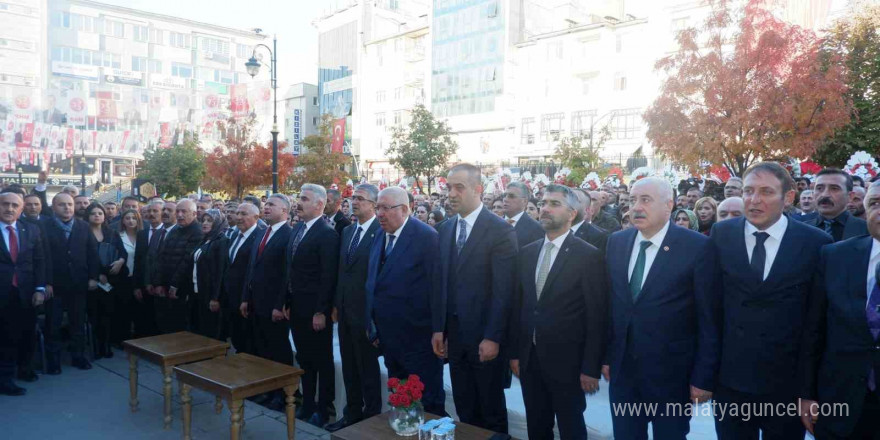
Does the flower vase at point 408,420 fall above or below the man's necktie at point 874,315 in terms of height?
below

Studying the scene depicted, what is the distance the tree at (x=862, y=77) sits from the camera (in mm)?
15961

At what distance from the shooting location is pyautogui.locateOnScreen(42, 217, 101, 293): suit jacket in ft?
21.8

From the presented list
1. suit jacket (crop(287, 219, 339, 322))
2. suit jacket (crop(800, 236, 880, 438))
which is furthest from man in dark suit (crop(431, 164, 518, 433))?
suit jacket (crop(800, 236, 880, 438))

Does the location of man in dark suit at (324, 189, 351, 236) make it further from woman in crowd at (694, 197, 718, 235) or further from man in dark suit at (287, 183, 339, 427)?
woman in crowd at (694, 197, 718, 235)

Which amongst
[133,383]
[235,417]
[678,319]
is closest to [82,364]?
[133,383]

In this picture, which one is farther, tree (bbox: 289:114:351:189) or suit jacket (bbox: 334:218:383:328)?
tree (bbox: 289:114:351:189)

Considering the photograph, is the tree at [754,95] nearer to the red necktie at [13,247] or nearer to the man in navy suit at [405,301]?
the man in navy suit at [405,301]

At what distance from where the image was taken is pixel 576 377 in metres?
3.40

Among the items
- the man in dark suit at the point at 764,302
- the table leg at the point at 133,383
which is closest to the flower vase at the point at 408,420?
the man in dark suit at the point at 764,302

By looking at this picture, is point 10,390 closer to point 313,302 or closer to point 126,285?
point 126,285

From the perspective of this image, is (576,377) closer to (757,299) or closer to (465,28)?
(757,299)

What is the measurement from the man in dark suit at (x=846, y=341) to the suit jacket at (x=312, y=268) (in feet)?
11.9

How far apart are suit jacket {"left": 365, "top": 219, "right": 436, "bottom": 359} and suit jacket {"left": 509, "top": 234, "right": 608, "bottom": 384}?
3.54 feet

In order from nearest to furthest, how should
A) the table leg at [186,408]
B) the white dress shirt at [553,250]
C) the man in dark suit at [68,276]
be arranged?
1. the white dress shirt at [553,250]
2. the table leg at [186,408]
3. the man in dark suit at [68,276]
